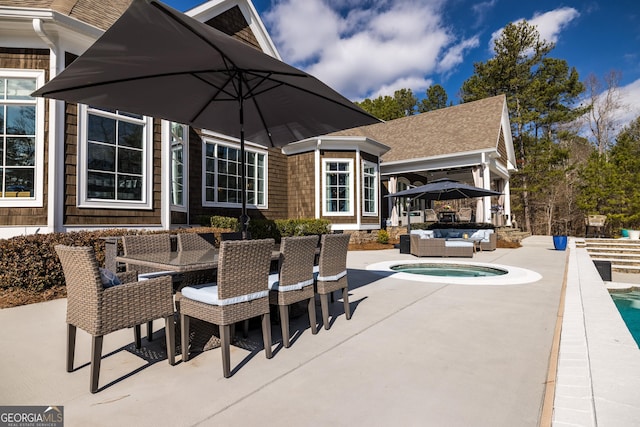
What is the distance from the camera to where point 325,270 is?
3.32m

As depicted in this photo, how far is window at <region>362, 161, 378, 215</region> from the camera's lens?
40.6 feet

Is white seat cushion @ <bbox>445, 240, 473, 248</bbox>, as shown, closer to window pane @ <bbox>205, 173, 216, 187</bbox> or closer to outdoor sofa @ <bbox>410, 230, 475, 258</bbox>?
outdoor sofa @ <bbox>410, 230, 475, 258</bbox>

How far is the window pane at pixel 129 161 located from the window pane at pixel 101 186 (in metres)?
0.27

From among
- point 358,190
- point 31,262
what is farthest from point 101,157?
point 358,190

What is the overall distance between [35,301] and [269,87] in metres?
4.27

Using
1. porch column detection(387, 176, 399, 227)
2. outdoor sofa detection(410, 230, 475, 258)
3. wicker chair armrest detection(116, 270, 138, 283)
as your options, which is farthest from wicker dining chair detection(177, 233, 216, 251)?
porch column detection(387, 176, 399, 227)

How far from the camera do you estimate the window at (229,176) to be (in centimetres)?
937

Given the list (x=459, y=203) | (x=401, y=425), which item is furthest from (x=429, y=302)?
(x=459, y=203)

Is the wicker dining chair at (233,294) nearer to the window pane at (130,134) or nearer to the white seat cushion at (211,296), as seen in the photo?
the white seat cushion at (211,296)

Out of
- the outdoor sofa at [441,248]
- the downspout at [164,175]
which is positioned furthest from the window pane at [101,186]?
the outdoor sofa at [441,248]

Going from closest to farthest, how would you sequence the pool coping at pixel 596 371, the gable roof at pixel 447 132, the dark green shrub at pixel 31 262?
the pool coping at pixel 596 371 < the dark green shrub at pixel 31 262 < the gable roof at pixel 447 132

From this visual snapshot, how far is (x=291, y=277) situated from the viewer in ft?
9.53

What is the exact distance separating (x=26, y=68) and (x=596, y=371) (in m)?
8.19

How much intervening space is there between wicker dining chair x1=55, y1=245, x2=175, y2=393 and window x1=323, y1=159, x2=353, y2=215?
31.1 ft
